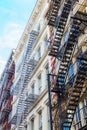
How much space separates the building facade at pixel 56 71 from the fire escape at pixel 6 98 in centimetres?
599

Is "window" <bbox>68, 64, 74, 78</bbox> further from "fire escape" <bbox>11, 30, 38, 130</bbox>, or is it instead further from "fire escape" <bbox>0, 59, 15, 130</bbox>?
"fire escape" <bbox>0, 59, 15, 130</bbox>

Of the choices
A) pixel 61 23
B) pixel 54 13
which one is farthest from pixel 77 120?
pixel 54 13

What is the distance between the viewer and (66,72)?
1670 cm

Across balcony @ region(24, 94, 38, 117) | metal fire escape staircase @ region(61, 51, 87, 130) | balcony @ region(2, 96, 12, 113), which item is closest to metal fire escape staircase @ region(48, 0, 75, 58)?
metal fire escape staircase @ region(61, 51, 87, 130)

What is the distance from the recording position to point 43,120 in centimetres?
2017

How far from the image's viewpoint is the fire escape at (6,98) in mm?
33709

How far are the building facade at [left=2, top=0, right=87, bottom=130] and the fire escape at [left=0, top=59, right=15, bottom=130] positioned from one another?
19.6 feet

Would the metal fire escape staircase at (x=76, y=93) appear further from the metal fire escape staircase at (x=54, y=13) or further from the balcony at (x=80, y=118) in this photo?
the metal fire escape staircase at (x=54, y=13)

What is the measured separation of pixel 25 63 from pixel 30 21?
22.5ft

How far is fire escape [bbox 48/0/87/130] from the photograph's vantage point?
14.1 m

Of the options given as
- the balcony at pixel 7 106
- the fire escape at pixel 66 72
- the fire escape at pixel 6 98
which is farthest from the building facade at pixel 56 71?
the fire escape at pixel 6 98

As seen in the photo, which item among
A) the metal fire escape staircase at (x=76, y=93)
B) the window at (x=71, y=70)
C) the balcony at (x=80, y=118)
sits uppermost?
the window at (x=71, y=70)

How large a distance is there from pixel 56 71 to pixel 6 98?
18.9 metres

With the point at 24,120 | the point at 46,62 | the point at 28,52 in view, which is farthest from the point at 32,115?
the point at 28,52
